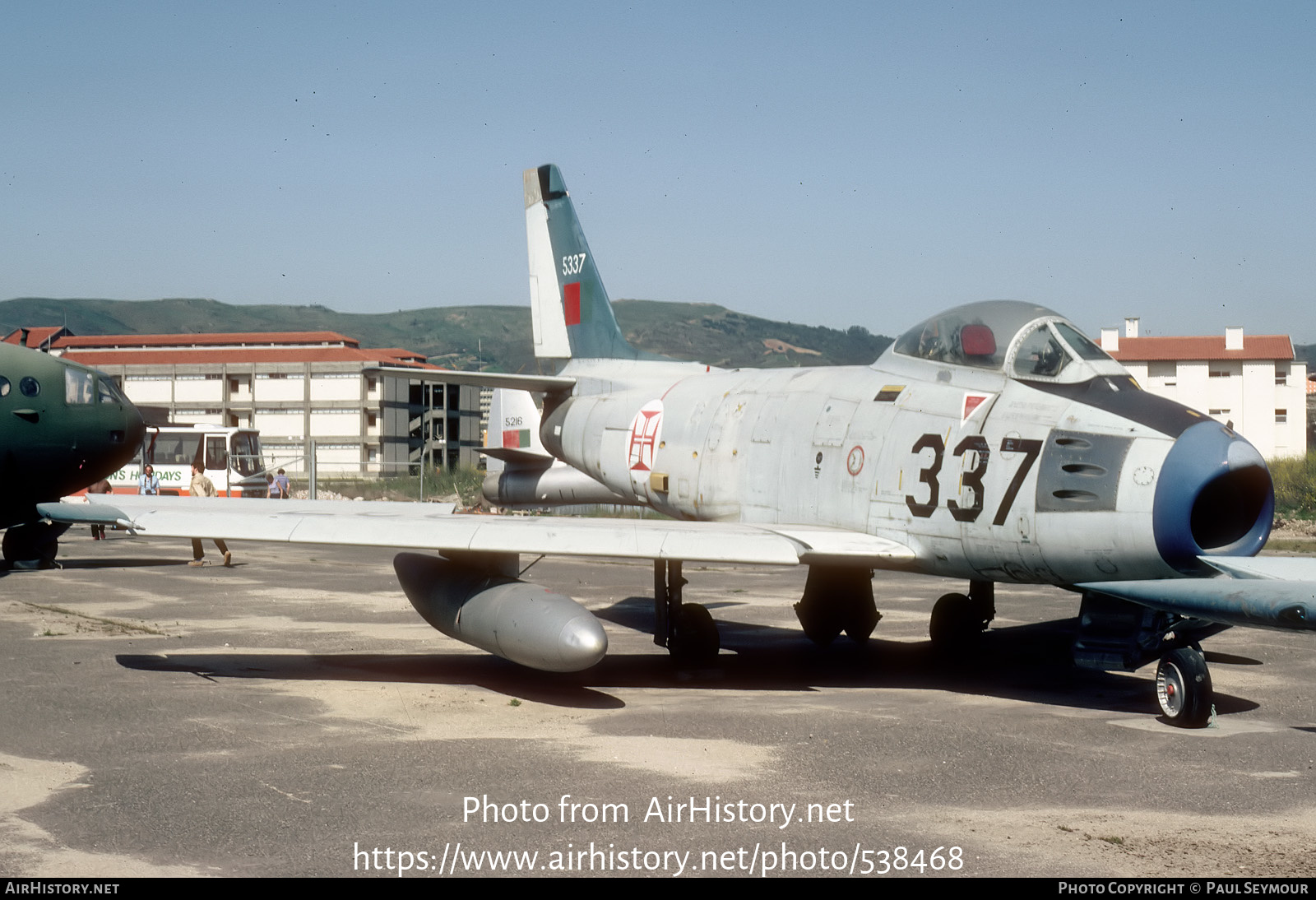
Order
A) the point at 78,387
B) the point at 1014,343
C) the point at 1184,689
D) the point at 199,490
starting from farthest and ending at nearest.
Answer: the point at 199,490
the point at 78,387
the point at 1014,343
the point at 1184,689

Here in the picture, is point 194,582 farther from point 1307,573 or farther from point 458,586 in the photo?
point 1307,573

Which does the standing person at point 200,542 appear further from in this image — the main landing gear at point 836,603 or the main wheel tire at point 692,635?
the main landing gear at point 836,603

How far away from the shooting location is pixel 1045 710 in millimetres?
9445

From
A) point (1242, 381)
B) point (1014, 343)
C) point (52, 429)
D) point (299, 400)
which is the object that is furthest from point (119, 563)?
point (1242, 381)

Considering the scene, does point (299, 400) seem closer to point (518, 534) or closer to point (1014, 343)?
point (518, 534)

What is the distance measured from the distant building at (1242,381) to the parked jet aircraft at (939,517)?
2991 inches

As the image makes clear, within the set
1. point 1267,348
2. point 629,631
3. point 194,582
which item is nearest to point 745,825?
point 629,631

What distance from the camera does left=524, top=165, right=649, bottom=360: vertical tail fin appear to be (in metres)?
16.4

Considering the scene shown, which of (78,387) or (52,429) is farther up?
(78,387)

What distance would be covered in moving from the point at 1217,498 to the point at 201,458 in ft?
134

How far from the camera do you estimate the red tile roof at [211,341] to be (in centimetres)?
9906

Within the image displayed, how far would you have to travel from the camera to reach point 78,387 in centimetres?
1806

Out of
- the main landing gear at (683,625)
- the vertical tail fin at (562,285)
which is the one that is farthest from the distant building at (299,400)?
the main landing gear at (683,625)

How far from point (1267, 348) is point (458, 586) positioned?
84.1 meters
